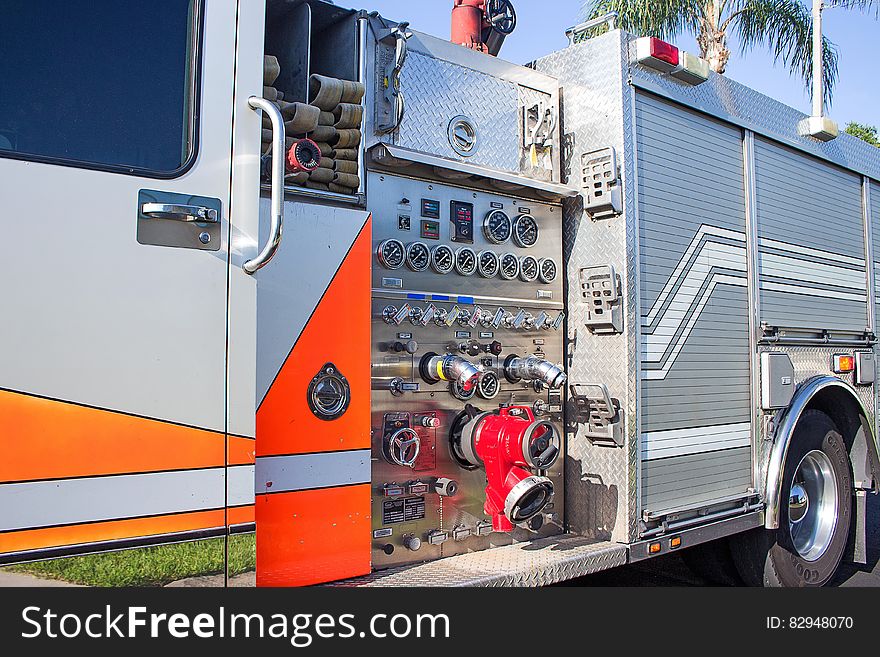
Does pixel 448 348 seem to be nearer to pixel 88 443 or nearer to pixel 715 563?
pixel 88 443

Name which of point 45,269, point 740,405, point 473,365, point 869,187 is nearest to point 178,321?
point 45,269

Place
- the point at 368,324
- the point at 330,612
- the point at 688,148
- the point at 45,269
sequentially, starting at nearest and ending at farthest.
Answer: the point at 45,269, the point at 330,612, the point at 368,324, the point at 688,148

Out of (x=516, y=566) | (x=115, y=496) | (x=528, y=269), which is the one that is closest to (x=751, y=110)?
(x=528, y=269)

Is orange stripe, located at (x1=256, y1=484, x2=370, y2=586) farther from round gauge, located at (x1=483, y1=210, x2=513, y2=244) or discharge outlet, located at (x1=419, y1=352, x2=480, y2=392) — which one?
round gauge, located at (x1=483, y1=210, x2=513, y2=244)

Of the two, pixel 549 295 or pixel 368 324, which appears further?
pixel 549 295

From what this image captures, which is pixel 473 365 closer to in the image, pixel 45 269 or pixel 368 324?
pixel 368 324

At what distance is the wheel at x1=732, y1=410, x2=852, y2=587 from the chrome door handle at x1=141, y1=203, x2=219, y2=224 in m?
3.76

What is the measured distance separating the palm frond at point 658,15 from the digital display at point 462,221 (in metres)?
10.9

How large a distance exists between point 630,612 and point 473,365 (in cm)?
114

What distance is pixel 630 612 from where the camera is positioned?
3078 millimetres

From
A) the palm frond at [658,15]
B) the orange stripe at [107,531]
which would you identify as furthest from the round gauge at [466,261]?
the palm frond at [658,15]

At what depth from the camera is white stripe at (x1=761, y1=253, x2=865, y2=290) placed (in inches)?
191

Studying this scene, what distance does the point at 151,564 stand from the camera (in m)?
2.15

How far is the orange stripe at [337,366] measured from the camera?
279 centimetres
